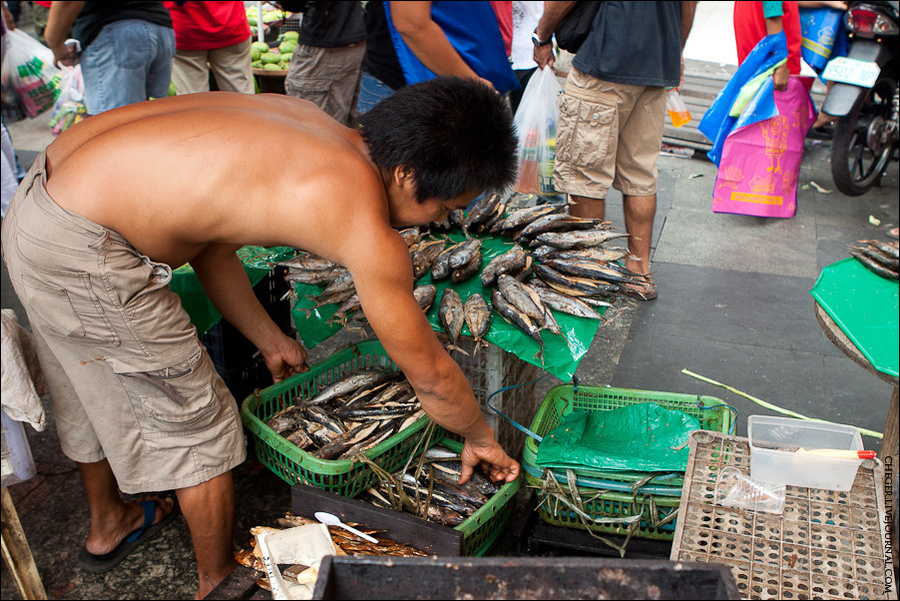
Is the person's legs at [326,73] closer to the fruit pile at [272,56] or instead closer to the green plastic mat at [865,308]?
Answer: the fruit pile at [272,56]

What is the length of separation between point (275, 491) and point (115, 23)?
3219mm

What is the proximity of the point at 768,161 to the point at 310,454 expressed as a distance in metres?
4.49

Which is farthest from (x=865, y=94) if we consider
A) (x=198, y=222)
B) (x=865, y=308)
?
(x=198, y=222)

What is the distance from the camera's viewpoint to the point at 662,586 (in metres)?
1.33

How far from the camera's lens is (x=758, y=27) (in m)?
5.45

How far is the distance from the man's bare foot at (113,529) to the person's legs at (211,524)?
47 cm

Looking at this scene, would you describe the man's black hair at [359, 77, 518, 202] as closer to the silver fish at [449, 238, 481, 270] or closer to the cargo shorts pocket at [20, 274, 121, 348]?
the silver fish at [449, 238, 481, 270]

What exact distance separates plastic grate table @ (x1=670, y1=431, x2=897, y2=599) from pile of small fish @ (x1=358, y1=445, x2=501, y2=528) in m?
0.84

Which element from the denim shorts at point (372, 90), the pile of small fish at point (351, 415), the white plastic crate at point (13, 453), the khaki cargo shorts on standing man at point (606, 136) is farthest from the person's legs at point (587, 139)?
the white plastic crate at point (13, 453)

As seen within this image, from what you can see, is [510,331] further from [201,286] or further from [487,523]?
[201,286]

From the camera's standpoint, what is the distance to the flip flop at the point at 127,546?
3062 mm

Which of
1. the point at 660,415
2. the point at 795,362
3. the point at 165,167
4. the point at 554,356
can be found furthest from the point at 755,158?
Answer: the point at 165,167

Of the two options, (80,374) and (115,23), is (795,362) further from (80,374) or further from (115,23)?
(115,23)

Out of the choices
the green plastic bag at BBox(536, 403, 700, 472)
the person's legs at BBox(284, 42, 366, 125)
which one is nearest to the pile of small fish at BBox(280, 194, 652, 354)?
the green plastic bag at BBox(536, 403, 700, 472)
